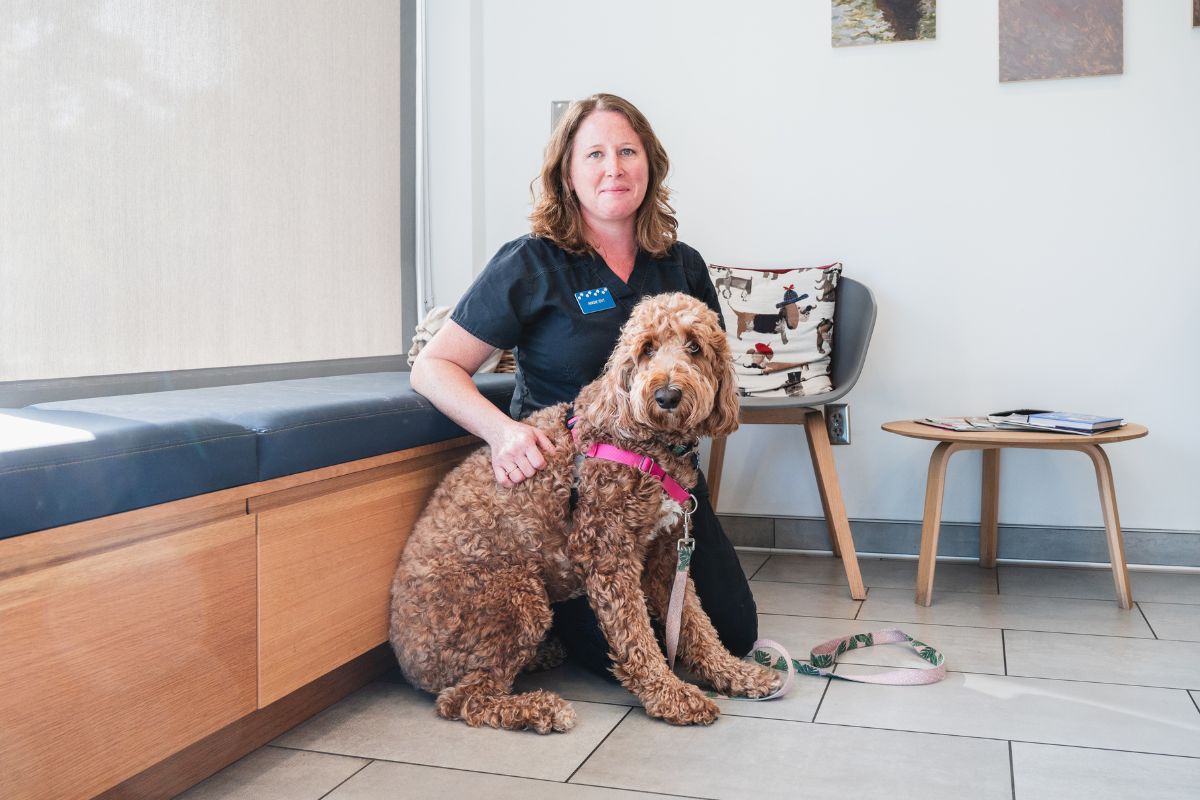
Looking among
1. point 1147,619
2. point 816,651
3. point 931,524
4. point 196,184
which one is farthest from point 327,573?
point 1147,619

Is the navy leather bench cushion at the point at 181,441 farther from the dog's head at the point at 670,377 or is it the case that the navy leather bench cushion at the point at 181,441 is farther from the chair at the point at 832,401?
the chair at the point at 832,401

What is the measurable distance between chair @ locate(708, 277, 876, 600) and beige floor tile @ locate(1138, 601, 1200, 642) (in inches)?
30.8

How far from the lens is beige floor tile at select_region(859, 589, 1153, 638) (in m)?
2.70

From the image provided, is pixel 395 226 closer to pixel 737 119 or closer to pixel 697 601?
pixel 737 119

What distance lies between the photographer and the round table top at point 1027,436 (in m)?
2.82

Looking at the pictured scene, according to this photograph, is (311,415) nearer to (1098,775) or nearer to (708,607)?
(708,607)

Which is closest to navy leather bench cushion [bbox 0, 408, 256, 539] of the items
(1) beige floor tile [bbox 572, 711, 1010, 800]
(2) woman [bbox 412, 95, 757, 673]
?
(2) woman [bbox 412, 95, 757, 673]

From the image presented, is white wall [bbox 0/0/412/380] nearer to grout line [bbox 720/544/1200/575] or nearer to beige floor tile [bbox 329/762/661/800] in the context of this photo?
beige floor tile [bbox 329/762/661/800]

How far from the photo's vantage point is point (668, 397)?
1.83m

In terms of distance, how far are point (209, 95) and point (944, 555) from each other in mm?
2824

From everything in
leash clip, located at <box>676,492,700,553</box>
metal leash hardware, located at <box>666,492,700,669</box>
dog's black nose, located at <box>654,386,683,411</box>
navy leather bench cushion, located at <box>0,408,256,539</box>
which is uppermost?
dog's black nose, located at <box>654,386,683,411</box>

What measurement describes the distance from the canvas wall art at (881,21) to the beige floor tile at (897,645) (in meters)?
2.04

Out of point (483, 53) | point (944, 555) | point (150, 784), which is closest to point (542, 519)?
point (150, 784)

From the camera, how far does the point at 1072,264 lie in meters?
3.37
